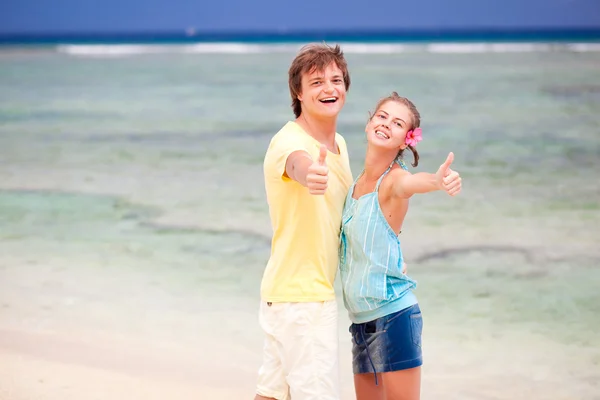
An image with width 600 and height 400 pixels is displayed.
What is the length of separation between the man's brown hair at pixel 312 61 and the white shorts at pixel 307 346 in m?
0.72

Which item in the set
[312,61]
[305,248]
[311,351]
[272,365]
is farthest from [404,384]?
[312,61]

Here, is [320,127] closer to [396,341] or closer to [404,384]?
[396,341]

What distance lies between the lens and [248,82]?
57.0 feet

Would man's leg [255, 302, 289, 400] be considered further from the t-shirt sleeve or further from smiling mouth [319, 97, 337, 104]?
smiling mouth [319, 97, 337, 104]

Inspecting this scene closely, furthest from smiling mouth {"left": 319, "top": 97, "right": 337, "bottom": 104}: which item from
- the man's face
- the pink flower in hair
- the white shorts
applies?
the white shorts

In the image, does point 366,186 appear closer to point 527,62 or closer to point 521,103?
point 521,103

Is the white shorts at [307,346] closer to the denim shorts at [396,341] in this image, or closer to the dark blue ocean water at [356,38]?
the denim shorts at [396,341]

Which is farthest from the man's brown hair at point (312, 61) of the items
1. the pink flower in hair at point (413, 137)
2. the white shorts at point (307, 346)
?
the white shorts at point (307, 346)

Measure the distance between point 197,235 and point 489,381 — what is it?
2.74 metres

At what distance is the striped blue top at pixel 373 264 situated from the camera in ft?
8.89

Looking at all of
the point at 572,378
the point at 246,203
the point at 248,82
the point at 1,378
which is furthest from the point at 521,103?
the point at 1,378

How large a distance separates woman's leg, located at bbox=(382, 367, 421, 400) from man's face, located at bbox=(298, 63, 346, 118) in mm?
845

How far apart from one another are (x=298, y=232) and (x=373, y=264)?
254mm

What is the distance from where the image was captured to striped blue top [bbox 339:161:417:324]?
8.89ft
